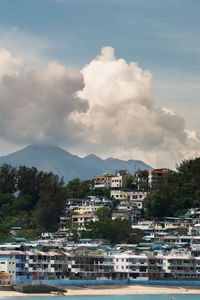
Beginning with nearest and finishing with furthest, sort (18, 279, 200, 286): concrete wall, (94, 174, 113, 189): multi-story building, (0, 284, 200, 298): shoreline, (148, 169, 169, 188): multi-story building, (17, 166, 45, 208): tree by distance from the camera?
(0, 284, 200, 298): shoreline
(18, 279, 200, 286): concrete wall
(17, 166, 45, 208): tree
(148, 169, 169, 188): multi-story building
(94, 174, 113, 189): multi-story building

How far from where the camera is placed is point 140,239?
12512 cm

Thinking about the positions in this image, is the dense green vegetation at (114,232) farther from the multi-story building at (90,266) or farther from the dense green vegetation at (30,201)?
the multi-story building at (90,266)

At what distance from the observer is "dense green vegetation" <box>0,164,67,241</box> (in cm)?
13950

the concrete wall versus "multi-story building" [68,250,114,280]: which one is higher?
"multi-story building" [68,250,114,280]

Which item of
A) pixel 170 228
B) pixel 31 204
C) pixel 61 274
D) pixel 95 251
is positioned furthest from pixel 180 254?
pixel 31 204

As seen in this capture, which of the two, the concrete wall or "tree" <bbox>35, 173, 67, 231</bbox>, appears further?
"tree" <bbox>35, 173, 67, 231</bbox>

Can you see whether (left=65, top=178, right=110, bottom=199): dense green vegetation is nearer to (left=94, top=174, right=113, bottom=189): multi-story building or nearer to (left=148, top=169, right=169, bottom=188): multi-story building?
(left=94, top=174, right=113, bottom=189): multi-story building

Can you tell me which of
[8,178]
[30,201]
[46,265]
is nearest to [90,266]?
[46,265]

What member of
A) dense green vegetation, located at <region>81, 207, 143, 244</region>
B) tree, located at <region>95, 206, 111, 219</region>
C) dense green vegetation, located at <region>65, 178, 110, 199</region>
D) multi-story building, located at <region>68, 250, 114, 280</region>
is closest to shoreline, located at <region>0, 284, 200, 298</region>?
multi-story building, located at <region>68, 250, 114, 280</region>

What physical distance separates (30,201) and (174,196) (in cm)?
3050

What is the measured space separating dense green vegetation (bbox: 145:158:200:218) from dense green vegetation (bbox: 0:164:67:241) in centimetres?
1861

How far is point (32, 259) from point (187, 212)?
53219 millimetres

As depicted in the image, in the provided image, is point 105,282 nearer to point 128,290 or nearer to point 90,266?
point 90,266

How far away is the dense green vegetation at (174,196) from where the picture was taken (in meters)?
139
